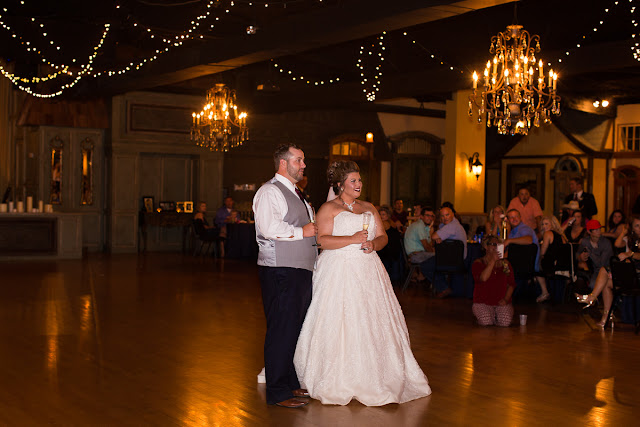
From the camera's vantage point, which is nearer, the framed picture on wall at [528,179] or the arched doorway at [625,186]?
the arched doorway at [625,186]

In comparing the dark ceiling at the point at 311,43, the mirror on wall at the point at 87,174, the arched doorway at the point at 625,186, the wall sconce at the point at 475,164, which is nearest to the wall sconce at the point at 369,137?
the dark ceiling at the point at 311,43

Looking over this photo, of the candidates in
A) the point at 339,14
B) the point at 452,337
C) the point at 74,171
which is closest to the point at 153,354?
the point at 452,337

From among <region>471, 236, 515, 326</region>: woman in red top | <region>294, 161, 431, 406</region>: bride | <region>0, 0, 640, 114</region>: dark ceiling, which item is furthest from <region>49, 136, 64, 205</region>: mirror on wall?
<region>294, 161, 431, 406</region>: bride

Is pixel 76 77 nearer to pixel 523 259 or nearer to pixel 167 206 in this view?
pixel 167 206

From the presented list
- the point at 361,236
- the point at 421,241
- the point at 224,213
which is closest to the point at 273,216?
the point at 361,236

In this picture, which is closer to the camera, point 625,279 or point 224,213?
point 625,279

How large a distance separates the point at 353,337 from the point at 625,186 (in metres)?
15.4

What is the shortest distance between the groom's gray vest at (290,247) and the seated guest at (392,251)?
565cm

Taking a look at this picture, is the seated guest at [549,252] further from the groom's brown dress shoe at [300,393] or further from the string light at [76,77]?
the string light at [76,77]

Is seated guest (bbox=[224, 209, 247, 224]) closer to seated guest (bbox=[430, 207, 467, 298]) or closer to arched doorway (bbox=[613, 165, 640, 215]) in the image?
seated guest (bbox=[430, 207, 467, 298])

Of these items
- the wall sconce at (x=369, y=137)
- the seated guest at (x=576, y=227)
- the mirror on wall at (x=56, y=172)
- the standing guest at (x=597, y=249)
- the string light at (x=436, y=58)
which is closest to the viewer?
the standing guest at (x=597, y=249)

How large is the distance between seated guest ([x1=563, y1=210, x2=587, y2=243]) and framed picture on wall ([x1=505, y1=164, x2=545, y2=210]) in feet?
30.9

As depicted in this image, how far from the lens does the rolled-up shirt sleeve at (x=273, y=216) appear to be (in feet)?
13.9

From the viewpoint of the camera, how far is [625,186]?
59.2ft
